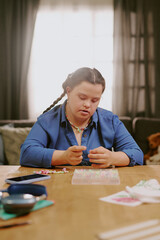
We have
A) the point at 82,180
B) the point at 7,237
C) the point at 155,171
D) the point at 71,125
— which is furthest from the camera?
the point at 71,125

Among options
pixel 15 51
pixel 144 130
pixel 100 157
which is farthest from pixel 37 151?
pixel 15 51

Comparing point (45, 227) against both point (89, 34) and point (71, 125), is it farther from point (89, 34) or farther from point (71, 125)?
point (89, 34)

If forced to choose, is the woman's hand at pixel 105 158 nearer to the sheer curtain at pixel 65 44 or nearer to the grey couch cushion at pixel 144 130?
the grey couch cushion at pixel 144 130

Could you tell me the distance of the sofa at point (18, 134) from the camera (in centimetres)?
314

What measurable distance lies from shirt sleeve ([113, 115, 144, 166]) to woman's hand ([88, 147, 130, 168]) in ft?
0.14

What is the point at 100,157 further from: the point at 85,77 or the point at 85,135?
the point at 85,77

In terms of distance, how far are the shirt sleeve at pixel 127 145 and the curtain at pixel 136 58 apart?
7.76ft

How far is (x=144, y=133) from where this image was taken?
3.43m

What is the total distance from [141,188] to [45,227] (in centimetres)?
45

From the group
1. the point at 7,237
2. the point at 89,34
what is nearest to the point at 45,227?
the point at 7,237

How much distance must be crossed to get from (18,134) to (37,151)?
1677 millimetres

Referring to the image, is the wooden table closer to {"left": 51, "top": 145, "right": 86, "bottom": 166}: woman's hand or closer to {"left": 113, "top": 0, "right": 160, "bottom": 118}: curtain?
{"left": 51, "top": 145, "right": 86, "bottom": 166}: woman's hand

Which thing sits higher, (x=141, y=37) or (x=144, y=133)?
(x=141, y=37)

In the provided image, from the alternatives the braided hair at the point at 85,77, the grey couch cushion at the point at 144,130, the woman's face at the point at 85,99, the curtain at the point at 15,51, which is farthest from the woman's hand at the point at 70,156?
the curtain at the point at 15,51
